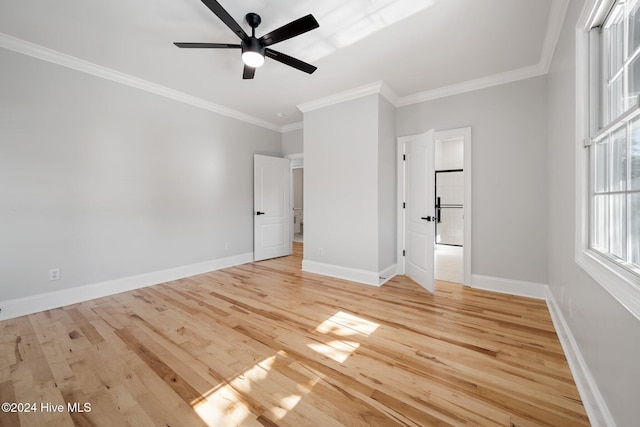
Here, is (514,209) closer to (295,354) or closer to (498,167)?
(498,167)

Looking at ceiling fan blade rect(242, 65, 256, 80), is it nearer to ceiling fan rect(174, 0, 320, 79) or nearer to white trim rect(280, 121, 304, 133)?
ceiling fan rect(174, 0, 320, 79)

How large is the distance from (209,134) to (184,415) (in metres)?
3.94

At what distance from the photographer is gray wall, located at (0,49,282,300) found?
259 cm

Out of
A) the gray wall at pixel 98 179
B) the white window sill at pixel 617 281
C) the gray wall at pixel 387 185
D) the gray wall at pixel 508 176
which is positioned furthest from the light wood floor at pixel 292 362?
the gray wall at pixel 387 185

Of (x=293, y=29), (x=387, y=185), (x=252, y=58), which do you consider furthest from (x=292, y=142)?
(x=293, y=29)

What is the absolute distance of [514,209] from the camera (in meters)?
3.15

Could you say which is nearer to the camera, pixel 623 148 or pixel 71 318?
pixel 623 148

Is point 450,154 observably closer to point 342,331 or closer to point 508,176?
point 508,176

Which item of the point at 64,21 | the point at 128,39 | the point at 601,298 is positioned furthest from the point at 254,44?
the point at 601,298

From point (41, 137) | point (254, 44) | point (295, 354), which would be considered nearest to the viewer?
point (295, 354)

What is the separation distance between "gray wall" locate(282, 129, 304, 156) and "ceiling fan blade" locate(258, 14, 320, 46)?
310 cm

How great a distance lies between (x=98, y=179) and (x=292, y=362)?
10.5 ft

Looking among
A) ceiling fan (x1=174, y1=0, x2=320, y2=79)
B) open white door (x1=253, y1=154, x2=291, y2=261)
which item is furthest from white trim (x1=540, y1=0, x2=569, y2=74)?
open white door (x1=253, y1=154, x2=291, y2=261)

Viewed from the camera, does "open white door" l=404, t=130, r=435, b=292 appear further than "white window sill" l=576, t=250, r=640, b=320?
Yes
